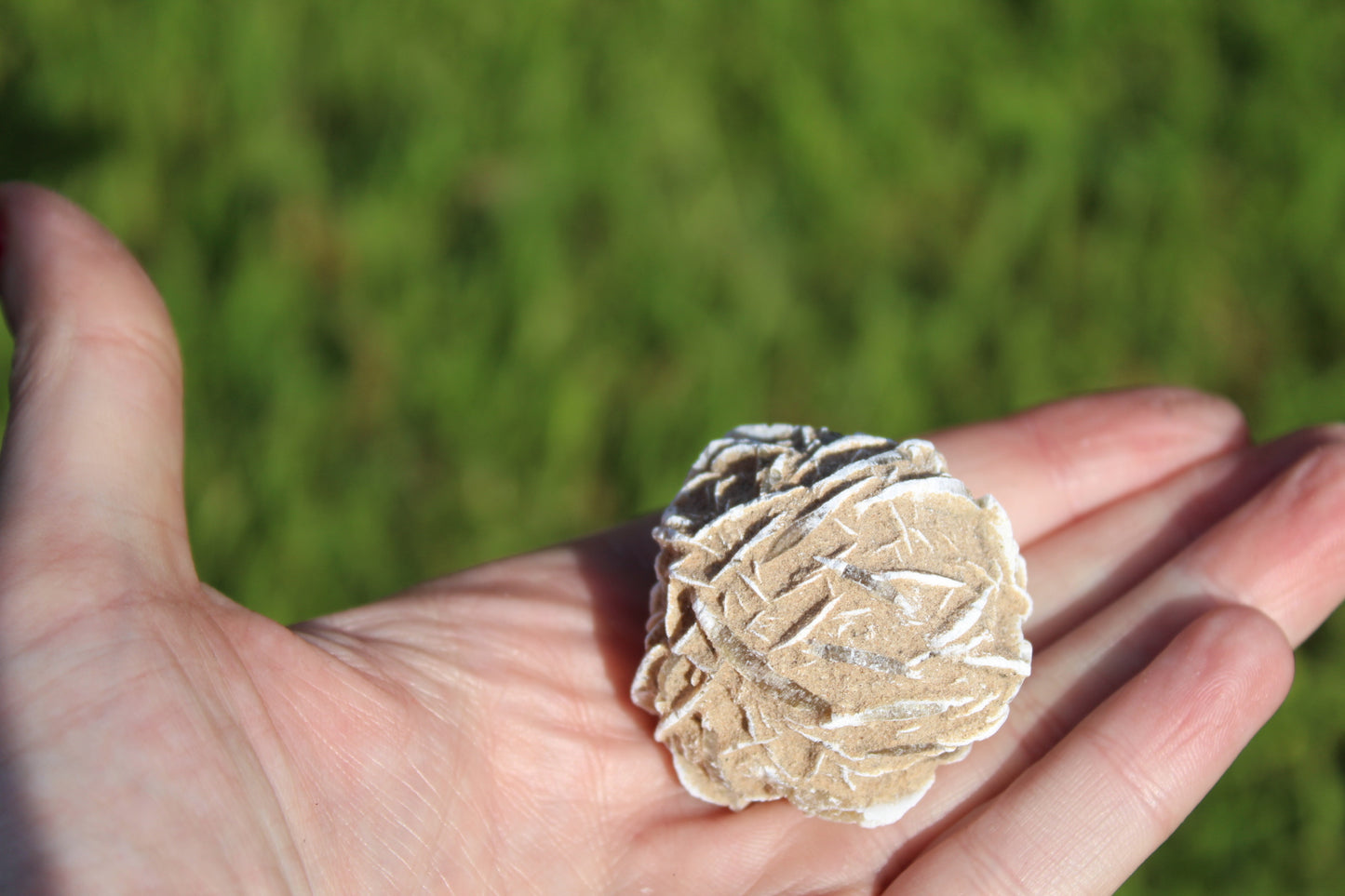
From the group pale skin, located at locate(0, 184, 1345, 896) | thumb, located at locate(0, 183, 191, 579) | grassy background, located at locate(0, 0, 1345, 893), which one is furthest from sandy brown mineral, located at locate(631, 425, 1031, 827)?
grassy background, located at locate(0, 0, 1345, 893)

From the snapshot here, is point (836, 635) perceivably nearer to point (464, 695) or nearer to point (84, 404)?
point (464, 695)

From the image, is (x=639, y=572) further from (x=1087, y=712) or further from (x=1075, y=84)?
(x=1075, y=84)

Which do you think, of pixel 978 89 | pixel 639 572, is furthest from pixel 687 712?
pixel 978 89

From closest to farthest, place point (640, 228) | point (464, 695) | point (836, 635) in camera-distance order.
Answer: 1. point (836, 635)
2. point (464, 695)
3. point (640, 228)

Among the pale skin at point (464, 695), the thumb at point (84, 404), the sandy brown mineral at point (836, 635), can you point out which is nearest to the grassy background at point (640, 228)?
the pale skin at point (464, 695)

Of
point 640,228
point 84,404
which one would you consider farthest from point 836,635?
point 640,228

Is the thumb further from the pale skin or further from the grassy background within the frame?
the grassy background

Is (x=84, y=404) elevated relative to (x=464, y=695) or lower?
elevated
